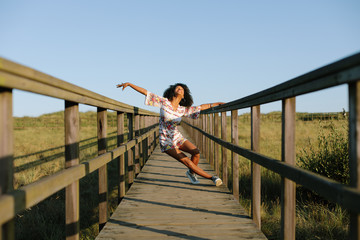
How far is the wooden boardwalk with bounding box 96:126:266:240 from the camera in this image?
269 cm

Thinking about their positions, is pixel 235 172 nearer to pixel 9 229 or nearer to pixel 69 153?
pixel 69 153

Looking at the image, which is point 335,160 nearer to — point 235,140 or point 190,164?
point 235,140

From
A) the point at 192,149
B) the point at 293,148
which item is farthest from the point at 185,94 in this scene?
the point at 293,148

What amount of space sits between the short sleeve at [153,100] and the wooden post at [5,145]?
2942mm

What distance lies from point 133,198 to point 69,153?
1957mm

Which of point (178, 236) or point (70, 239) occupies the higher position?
point (70, 239)

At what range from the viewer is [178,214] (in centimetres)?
324

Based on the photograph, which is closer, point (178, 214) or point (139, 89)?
point (178, 214)

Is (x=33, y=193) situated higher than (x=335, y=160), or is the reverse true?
(x=33, y=193)

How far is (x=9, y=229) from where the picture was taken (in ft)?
4.33

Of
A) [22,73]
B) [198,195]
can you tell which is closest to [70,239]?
[22,73]

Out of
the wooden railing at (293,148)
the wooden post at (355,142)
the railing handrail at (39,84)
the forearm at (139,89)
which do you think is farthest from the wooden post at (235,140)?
the wooden post at (355,142)

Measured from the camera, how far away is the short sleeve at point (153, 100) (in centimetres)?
423

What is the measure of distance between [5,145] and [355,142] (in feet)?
5.12
